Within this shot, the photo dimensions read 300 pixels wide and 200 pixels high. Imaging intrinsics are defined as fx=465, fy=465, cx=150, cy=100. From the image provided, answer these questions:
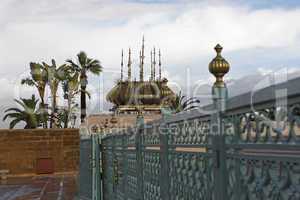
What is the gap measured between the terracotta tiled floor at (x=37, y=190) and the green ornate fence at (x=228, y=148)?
7.91 metres

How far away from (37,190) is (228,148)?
11.5 m

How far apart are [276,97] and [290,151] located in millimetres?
196

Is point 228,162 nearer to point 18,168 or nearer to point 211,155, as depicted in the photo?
point 211,155

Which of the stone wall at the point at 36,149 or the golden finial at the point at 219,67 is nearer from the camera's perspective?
the golden finial at the point at 219,67

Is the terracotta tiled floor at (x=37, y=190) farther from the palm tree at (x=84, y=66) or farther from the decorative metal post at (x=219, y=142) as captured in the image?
the palm tree at (x=84, y=66)

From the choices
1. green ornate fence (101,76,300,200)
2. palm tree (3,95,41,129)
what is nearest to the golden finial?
green ornate fence (101,76,300,200)

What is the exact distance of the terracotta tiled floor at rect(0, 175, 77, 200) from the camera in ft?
37.2

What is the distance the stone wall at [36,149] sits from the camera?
18.1 meters

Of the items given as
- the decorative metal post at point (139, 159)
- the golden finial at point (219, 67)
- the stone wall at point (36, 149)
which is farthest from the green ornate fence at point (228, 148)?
the stone wall at point (36, 149)

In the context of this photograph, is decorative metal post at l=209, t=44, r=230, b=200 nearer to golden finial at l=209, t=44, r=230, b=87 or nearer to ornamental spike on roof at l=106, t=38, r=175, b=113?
golden finial at l=209, t=44, r=230, b=87

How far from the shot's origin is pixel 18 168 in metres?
18.2

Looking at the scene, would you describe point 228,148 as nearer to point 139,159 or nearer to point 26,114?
point 139,159

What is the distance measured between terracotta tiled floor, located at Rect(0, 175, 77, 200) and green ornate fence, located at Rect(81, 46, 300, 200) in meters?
7.91

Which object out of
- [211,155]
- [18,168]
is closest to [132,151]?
[211,155]
